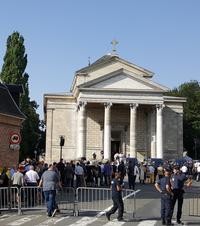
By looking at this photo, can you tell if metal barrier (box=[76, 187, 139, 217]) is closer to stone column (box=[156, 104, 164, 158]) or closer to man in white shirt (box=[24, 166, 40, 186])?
man in white shirt (box=[24, 166, 40, 186])

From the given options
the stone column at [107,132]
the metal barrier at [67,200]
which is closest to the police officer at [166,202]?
the metal barrier at [67,200]

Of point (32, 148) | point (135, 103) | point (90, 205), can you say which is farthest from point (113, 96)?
point (90, 205)

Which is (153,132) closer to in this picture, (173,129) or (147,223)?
(173,129)

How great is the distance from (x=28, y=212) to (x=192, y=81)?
81337mm

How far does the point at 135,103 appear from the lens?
58969 millimetres

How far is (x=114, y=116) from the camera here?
211ft

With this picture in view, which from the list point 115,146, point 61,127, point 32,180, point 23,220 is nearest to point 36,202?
point 32,180

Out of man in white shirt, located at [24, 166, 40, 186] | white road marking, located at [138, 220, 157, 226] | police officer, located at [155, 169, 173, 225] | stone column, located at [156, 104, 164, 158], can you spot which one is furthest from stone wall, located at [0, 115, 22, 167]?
stone column, located at [156, 104, 164, 158]

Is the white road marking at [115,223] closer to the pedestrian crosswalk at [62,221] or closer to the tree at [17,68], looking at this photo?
the pedestrian crosswalk at [62,221]

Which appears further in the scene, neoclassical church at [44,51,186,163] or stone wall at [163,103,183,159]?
stone wall at [163,103,183,159]

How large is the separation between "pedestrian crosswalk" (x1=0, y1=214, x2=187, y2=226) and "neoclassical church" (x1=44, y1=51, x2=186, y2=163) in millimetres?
41387

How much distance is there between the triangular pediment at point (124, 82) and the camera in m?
58.7

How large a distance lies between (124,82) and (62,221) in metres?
43.9

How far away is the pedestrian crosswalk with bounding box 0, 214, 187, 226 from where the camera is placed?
50.5 ft
